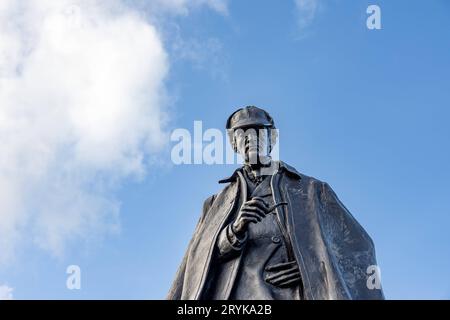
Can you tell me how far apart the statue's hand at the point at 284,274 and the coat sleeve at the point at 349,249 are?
0.58 metres

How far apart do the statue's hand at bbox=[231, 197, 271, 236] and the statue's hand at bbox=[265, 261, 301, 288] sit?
69 cm

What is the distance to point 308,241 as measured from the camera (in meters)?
13.4

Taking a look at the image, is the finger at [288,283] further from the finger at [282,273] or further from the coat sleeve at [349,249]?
the coat sleeve at [349,249]

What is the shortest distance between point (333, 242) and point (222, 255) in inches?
64.3

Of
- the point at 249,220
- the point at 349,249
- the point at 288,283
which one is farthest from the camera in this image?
the point at 349,249

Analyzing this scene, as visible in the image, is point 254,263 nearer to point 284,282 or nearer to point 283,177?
point 284,282

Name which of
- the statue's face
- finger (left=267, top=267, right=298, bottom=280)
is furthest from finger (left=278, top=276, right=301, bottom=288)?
the statue's face

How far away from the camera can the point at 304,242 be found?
13336mm

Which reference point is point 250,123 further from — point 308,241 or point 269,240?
point 308,241

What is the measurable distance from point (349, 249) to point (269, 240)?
3.84 feet

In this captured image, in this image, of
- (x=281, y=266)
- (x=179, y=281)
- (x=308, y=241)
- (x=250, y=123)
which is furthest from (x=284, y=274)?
(x=250, y=123)
